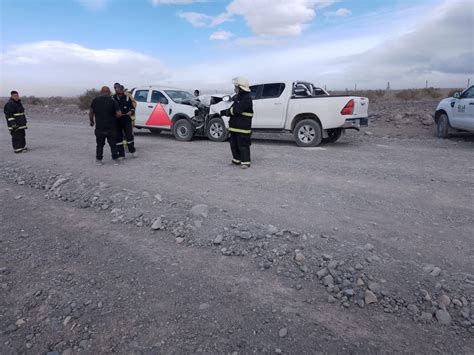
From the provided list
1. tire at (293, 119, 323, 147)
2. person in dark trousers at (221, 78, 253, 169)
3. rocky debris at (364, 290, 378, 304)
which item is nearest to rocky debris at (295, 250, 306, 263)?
rocky debris at (364, 290, 378, 304)

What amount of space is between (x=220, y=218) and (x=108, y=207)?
1.86 m

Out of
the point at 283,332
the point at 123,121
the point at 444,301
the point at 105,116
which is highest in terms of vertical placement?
the point at 105,116

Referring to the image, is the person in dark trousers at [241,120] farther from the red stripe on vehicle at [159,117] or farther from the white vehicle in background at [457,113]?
the white vehicle in background at [457,113]

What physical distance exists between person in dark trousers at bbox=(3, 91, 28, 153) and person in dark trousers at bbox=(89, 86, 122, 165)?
310 cm

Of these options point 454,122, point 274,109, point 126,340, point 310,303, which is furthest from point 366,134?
point 126,340

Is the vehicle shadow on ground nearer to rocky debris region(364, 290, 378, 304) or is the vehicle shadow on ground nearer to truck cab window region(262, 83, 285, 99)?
truck cab window region(262, 83, 285, 99)

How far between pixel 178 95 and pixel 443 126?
29.3 feet

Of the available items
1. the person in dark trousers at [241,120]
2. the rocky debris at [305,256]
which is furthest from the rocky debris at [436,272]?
the person in dark trousers at [241,120]

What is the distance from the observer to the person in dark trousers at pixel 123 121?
26.0 ft

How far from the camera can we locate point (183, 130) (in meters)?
11.3

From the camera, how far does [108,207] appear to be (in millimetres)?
5031

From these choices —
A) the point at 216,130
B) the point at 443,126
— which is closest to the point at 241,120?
the point at 216,130

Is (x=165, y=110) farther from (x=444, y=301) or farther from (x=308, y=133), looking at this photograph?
(x=444, y=301)

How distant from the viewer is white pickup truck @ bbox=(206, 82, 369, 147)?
9.04m
